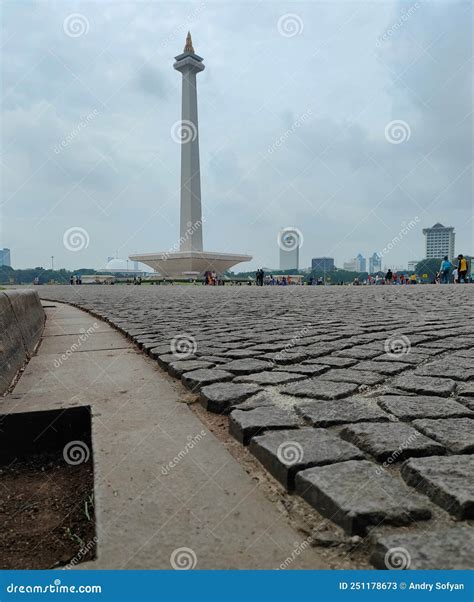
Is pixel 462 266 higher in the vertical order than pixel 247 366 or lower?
higher

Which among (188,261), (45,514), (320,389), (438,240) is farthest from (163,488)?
(438,240)

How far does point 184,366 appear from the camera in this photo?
354 centimetres

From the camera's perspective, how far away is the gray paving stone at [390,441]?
184 cm

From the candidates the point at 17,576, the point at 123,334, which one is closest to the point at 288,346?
the point at 123,334

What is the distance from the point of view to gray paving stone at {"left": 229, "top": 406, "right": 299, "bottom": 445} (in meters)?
2.12

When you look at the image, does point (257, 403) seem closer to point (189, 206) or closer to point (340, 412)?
point (340, 412)

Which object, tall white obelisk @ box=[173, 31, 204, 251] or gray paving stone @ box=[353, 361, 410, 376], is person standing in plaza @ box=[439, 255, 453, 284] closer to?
gray paving stone @ box=[353, 361, 410, 376]

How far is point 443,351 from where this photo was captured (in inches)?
160

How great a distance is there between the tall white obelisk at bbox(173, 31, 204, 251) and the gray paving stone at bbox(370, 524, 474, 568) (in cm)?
5331

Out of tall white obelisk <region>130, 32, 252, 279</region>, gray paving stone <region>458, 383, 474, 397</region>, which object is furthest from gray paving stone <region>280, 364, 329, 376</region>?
tall white obelisk <region>130, 32, 252, 279</region>

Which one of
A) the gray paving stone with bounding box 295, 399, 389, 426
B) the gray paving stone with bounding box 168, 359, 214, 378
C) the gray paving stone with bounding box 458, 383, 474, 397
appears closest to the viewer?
the gray paving stone with bounding box 295, 399, 389, 426

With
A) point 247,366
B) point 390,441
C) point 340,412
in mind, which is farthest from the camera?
point 247,366

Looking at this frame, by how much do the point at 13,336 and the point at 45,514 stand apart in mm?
2091

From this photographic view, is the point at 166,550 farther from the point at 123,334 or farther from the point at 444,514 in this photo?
the point at 123,334
